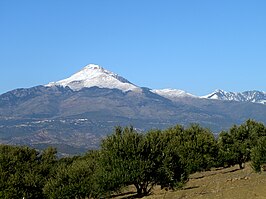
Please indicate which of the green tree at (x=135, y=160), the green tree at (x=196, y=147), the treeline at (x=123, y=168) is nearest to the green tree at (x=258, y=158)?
the treeline at (x=123, y=168)

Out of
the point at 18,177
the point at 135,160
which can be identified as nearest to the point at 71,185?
the point at 18,177

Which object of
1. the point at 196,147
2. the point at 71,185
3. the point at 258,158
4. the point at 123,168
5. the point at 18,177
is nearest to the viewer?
the point at 123,168

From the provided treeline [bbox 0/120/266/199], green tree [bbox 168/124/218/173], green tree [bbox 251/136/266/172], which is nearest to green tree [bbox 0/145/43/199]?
treeline [bbox 0/120/266/199]

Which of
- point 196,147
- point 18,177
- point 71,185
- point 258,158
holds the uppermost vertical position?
point 196,147

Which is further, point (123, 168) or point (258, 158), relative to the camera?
point (258, 158)

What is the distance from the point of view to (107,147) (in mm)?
69625

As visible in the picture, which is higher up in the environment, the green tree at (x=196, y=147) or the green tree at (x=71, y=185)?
the green tree at (x=196, y=147)

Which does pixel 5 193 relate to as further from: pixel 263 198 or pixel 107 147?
pixel 263 198

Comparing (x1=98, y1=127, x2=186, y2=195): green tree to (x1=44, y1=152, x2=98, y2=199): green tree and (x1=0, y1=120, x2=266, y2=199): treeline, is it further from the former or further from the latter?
(x1=44, y1=152, x2=98, y2=199): green tree

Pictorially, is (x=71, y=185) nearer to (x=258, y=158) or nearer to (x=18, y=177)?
(x=18, y=177)

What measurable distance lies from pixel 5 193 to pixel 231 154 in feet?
178

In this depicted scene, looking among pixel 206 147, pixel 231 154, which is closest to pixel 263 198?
pixel 206 147

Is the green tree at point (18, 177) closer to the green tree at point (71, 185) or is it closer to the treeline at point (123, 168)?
the treeline at point (123, 168)

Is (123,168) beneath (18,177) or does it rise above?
above
